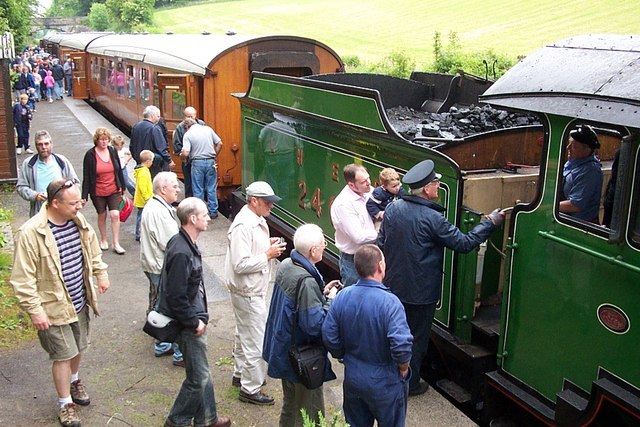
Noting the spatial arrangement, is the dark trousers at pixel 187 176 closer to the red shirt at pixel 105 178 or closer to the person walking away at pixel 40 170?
the red shirt at pixel 105 178

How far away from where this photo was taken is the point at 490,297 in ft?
18.3

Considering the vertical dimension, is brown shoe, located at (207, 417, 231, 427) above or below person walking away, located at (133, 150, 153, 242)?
below

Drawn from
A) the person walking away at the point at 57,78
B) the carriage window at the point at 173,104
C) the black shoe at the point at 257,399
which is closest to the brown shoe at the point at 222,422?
the black shoe at the point at 257,399

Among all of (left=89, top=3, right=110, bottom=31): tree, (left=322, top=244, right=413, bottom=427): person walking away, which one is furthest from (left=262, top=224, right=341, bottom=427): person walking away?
(left=89, top=3, right=110, bottom=31): tree

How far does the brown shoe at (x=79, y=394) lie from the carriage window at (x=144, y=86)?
36.4 ft

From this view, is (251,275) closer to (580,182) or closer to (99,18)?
(580,182)

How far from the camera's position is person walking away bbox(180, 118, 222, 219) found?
9930 mm

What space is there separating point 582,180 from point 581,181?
11 millimetres

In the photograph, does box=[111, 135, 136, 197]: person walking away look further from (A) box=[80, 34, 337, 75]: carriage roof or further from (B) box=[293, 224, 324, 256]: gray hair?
(B) box=[293, 224, 324, 256]: gray hair

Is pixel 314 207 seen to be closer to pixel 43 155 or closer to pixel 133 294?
pixel 133 294

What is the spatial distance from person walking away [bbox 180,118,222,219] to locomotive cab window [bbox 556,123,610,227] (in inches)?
249

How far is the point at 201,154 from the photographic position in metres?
9.97

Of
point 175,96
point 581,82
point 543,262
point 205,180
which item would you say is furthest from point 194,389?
point 175,96

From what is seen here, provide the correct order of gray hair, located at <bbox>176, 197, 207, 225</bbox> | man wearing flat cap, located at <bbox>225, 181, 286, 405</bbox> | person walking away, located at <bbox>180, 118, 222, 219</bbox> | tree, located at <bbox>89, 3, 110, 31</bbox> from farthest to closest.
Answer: tree, located at <bbox>89, 3, 110, 31</bbox> → person walking away, located at <bbox>180, 118, 222, 219</bbox> → man wearing flat cap, located at <bbox>225, 181, 286, 405</bbox> → gray hair, located at <bbox>176, 197, 207, 225</bbox>
